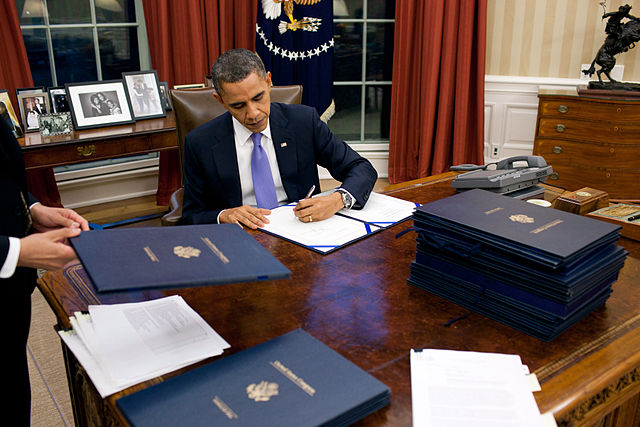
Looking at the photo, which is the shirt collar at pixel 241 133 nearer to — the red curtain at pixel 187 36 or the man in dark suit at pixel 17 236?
the man in dark suit at pixel 17 236

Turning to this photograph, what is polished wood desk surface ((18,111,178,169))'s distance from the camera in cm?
303

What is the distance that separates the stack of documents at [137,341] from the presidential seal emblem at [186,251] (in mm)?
176

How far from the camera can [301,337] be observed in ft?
3.44

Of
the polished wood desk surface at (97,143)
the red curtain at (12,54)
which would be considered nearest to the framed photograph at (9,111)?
the polished wood desk surface at (97,143)

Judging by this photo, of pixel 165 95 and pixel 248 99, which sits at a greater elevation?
pixel 248 99

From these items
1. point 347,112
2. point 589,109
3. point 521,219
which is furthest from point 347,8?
point 521,219

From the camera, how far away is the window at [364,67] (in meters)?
4.66

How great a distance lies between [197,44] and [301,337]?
349 centimetres

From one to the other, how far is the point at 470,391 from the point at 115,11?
414 centimetres

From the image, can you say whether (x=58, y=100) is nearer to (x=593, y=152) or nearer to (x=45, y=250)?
(x=45, y=250)

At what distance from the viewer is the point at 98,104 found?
3.46 metres

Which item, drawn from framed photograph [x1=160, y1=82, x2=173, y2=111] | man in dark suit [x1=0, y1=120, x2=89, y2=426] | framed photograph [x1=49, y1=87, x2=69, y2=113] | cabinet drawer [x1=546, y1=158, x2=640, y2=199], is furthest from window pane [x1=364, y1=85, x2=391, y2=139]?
man in dark suit [x1=0, y1=120, x2=89, y2=426]

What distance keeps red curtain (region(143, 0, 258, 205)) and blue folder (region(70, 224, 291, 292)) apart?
322 cm

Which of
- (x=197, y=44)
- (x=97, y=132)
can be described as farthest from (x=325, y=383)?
(x=197, y=44)
